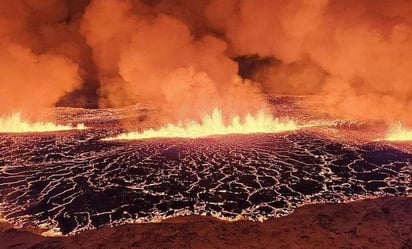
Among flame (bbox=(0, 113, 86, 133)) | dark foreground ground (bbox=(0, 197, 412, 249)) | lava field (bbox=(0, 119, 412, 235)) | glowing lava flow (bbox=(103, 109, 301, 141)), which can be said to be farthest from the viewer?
flame (bbox=(0, 113, 86, 133))

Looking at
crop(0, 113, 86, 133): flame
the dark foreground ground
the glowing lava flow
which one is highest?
crop(0, 113, 86, 133): flame

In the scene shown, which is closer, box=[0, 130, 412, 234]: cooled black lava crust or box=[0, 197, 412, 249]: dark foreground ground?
box=[0, 197, 412, 249]: dark foreground ground

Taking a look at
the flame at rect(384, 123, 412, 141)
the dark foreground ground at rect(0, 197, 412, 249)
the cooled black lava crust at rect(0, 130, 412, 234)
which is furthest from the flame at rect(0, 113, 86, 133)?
the flame at rect(384, 123, 412, 141)

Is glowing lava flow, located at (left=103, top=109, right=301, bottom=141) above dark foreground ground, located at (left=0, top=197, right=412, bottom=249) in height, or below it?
above

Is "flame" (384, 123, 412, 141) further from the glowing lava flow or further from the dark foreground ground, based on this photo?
the dark foreground ground

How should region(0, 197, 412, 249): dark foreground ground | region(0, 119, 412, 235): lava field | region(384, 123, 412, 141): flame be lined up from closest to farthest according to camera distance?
region(0, 197, 412, 249): dark foreground ground, region(0, 119, 412, 235): lava field, region(384, 123, 412, 141): flame

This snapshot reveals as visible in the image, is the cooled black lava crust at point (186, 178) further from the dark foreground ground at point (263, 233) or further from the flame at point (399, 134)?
the flame at point (399, 134)

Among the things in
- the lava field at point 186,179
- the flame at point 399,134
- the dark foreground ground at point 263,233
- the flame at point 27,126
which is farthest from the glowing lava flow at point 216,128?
the dark foreground ground at point 263,233
